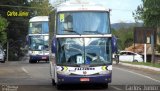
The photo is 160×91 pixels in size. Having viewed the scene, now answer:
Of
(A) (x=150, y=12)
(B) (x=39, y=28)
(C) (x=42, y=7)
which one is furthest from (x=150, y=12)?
(C) (x=42, y=7)

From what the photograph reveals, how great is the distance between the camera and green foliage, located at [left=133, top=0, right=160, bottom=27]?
47219 mm

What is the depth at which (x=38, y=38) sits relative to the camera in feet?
163

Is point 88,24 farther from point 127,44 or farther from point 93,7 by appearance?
point 127,44

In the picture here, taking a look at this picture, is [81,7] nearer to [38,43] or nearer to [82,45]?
[82,45]

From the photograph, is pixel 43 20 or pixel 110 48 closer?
pixel 110 48

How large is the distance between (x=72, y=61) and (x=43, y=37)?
2841cm

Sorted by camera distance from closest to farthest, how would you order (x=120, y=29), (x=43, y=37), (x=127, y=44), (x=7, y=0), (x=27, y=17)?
(x=43, y=37) → (x=7, y=0) → (x=27, y=17) → (x=127, y=44) → (x=120, y=29)

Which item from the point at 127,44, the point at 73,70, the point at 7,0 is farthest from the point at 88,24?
the point at 127,44

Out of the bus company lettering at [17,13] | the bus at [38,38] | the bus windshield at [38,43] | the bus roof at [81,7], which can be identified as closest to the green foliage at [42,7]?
the bus company lettering at [17,13]

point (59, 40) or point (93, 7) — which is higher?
point (93, 7)

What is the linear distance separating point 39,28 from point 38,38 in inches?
39.5

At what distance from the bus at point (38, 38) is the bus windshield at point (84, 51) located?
2694cm

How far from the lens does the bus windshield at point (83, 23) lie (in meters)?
21.4

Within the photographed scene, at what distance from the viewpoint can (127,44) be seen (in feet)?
342
